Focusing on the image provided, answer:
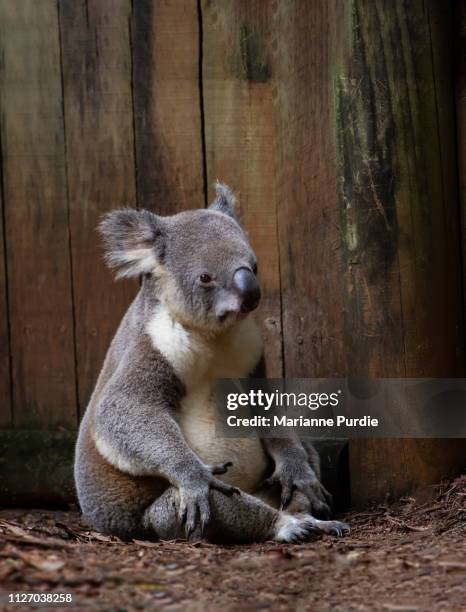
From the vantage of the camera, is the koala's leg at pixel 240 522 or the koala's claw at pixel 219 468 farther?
the koala's claw at pixel 219 468

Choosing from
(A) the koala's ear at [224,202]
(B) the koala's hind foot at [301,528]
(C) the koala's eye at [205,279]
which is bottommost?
(B) the koala's hind foot at [301,528]

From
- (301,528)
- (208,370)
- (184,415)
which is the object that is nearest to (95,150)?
(208,370)

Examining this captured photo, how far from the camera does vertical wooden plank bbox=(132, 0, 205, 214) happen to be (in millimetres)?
6094

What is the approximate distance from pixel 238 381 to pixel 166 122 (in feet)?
5.76

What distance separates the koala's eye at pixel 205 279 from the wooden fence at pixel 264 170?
2.64ft

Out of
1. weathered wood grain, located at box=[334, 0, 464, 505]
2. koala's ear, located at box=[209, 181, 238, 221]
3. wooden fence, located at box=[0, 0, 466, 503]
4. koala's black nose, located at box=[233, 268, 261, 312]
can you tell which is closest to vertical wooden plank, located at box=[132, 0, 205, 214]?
wooden fence, located at box=[0, 0, 466, 503]

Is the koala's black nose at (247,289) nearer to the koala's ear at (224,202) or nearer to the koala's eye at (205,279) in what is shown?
the koala's eye at (205,279)

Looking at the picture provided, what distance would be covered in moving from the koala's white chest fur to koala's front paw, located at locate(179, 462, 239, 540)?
0.38 metres

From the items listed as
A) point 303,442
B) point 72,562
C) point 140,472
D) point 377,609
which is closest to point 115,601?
point 72,562

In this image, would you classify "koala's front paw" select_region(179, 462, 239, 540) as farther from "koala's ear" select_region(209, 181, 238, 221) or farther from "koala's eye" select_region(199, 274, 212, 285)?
"koala's ear" select_region(209, 181, 238, 221)

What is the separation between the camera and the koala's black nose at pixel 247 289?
497cm

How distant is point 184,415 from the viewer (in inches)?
211

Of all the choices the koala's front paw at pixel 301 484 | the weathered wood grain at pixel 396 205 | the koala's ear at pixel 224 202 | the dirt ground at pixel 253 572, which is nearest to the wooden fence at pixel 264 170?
the weathered wood grain at pixel 396 205

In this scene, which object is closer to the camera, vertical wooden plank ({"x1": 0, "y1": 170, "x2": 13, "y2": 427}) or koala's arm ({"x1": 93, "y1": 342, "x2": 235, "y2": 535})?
koala's arm ({"x1": 93, "y1": 342, "x2": 235, "y2": 535})
